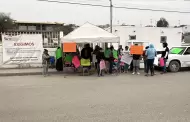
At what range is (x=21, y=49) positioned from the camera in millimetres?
17422

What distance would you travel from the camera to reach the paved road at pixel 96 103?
6316 mm

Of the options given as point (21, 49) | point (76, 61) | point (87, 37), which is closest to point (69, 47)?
point (76, 61)

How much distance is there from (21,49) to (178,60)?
33.2 feet

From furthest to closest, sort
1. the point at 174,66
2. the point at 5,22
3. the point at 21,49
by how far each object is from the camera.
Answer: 1. the point at 5,22
2. the point at 21,49
3. the point at 174,66

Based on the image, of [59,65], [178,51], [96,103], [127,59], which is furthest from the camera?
[178,51]

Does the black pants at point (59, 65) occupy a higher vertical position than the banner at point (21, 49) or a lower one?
lower

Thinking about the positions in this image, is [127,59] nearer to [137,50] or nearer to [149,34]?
[137,50]

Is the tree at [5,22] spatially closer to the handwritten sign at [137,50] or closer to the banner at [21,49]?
the banner at [21,49]

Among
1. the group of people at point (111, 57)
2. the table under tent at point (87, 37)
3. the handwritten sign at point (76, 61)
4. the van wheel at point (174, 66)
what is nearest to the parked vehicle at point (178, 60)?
the van wheel at point (174, 66)

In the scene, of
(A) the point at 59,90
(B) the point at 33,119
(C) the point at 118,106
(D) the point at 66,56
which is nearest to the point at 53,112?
(B) the point at 33,119

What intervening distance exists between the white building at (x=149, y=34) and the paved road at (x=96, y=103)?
19.1m

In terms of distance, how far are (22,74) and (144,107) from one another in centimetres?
1001

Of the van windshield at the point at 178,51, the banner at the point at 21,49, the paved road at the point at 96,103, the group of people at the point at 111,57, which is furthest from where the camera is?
the banner at the point at 21,49

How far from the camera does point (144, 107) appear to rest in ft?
23.8
